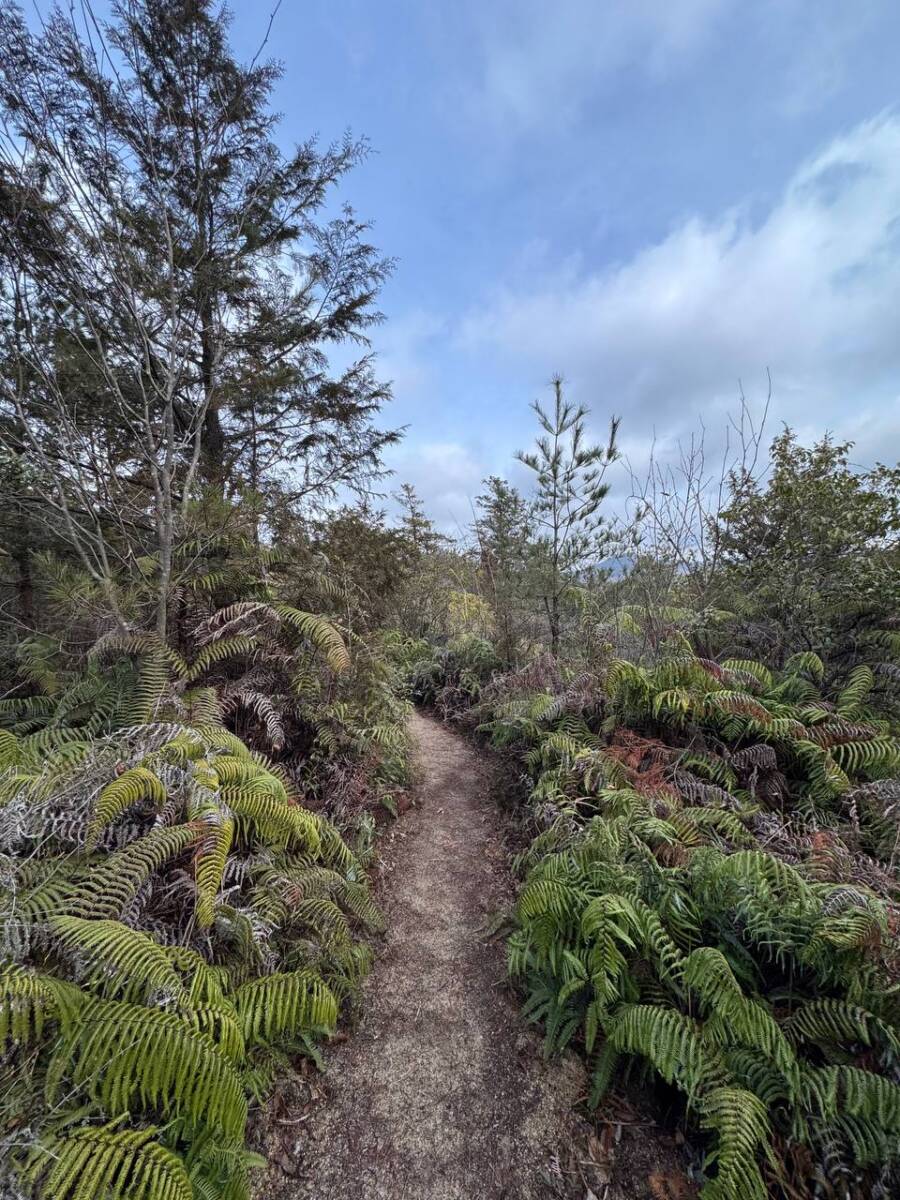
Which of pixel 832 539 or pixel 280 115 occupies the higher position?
pixel 280 115

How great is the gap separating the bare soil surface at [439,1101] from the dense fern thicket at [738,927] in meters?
0.19

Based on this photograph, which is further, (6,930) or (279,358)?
(279,358)

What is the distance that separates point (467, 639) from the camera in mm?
7668

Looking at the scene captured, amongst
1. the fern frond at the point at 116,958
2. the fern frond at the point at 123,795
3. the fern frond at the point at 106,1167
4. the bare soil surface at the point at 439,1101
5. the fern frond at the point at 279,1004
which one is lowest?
the bare soil surface at the point at 439,1101

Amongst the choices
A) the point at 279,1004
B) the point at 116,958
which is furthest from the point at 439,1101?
the point at 116,958

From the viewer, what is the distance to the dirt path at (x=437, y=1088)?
1664 millimetres

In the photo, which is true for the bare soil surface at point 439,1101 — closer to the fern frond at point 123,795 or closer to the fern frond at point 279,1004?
the fern frond at point 279,1004

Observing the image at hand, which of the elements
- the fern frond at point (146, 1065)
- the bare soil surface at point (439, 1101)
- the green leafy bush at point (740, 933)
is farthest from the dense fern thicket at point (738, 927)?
the fern frond at point (146, 1065)

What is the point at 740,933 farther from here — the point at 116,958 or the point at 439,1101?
the point at 116,958

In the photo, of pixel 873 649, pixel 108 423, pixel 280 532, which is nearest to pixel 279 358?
pixel 108 423

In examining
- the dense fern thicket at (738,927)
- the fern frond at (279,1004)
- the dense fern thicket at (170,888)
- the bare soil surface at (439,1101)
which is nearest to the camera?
the dense fern thicket at (170,888)

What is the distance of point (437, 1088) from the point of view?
1.97 m

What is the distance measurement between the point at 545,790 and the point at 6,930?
9.46 feet

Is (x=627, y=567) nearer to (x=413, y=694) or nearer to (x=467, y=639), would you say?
(x=467, y=639)
